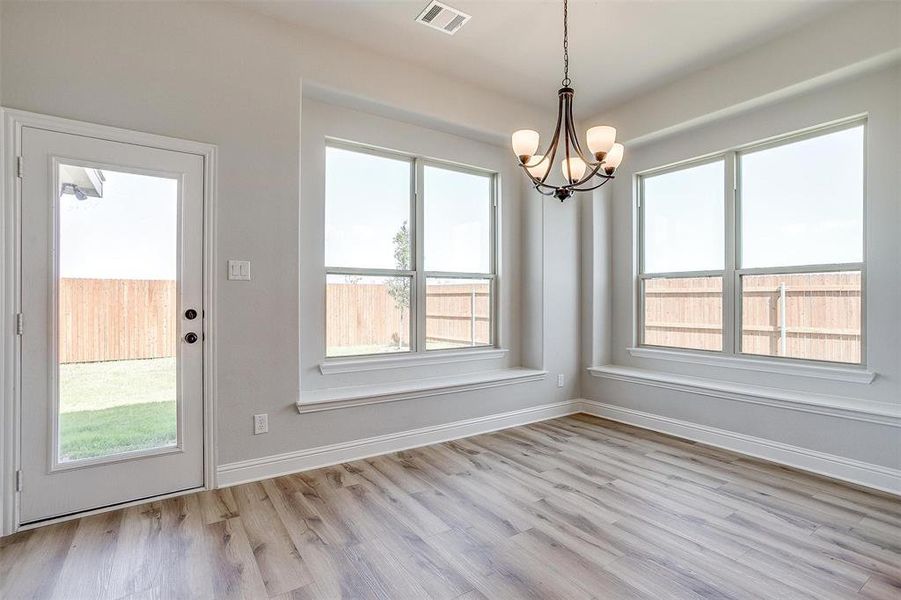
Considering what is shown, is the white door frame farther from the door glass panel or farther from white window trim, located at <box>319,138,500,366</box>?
white window trim, located at <box>319,138,500,366</box>

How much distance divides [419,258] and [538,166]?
164cm

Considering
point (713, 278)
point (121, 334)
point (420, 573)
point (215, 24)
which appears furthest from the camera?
point (713, 278)

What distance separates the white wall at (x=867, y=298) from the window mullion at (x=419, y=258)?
79.7 inches

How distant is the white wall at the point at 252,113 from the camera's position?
2.38 meters

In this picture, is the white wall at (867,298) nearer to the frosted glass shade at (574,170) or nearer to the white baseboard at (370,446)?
the white baseboard at (370,446)

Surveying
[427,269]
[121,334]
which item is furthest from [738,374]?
[121,334]

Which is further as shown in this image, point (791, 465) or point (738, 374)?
point (738, 374)

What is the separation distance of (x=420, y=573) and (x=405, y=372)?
203 centimetres

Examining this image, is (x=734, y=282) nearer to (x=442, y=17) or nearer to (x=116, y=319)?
→ (x=442, y=17)

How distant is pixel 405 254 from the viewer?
3.90 metres

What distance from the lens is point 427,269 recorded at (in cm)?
403

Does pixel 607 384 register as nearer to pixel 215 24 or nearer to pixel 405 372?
pixel 405 372

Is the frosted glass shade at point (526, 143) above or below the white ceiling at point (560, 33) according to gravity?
below

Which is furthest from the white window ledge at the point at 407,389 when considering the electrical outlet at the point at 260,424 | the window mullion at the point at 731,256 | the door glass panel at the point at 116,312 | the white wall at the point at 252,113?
the window mullion at the point at 731,256
